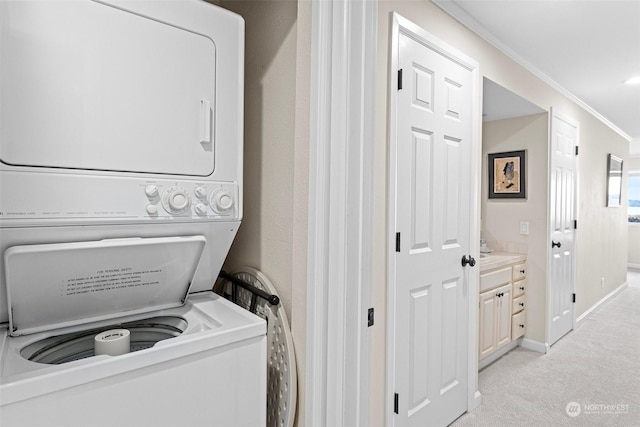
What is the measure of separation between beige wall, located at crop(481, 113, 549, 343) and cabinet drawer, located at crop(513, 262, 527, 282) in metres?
0.04

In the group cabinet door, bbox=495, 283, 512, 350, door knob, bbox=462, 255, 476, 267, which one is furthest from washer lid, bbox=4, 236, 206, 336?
cabinet door, bbox=495, 283, 512, 350

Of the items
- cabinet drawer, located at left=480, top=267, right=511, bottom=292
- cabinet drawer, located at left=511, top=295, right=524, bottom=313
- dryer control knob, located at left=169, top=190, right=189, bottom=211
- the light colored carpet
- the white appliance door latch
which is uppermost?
the white appliance door latch

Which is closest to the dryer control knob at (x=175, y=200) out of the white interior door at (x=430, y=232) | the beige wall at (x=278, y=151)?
the beige wall at (x=278, y=151)

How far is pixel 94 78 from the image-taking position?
37.4 inches

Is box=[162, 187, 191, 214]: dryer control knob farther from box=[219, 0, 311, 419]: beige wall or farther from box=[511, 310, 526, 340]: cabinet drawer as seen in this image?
box=[511, 310, 526, 340]: cabinet drawer

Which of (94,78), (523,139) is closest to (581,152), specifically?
(523,139)

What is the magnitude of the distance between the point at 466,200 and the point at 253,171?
138 cm

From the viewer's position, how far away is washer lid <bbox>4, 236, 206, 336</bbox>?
94 cm

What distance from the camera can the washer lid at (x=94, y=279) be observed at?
37.0 inches

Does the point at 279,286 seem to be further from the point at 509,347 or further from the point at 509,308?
the point at 509,347

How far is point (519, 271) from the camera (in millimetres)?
3260

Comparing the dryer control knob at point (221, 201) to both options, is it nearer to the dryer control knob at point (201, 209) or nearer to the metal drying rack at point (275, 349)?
the dryer control knob at point (201, 209)

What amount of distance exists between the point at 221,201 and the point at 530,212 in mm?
3097

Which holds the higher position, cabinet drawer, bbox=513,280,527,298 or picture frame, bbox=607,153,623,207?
picture frame, bbox=607,153,623,207
